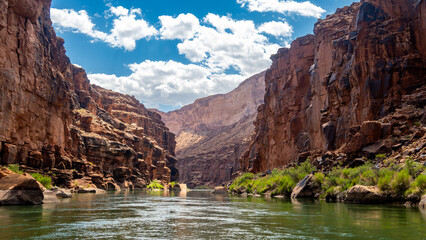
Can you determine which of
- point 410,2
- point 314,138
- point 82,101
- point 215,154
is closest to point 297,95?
point 314,138

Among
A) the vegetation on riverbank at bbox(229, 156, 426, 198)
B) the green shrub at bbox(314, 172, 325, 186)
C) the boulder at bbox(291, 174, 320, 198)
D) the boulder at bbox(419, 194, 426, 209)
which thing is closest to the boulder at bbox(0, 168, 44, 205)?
the vegetation on riverbank at bbox(229, 156, 426, 198)

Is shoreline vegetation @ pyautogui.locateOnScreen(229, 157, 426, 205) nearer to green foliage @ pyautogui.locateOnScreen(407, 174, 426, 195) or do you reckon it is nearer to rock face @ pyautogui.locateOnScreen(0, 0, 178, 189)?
green foliage @ pyautogui.locateOnScreen(407, 174, 426, 195)

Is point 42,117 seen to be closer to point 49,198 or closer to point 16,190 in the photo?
point 49,198

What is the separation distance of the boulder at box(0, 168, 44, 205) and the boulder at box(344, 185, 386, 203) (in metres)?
17.6

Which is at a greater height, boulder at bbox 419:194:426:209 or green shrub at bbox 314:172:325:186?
green shrub at bbox 314:172:325:186

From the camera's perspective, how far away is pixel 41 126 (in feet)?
159

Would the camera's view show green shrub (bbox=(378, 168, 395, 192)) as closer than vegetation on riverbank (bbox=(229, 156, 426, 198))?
No

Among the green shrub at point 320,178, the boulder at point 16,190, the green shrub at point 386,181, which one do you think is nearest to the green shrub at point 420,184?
the green shrub at point 386,181

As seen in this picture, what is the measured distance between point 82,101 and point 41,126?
142ft

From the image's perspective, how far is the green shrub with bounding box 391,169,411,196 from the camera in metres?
18.3

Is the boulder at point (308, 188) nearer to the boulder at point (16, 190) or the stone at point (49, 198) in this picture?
the stone at point (49, 198)

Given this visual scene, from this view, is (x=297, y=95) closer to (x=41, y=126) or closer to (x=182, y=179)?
(x=41, y=126)

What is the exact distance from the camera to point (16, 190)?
744 inches

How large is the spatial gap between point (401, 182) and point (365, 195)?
221 cm
